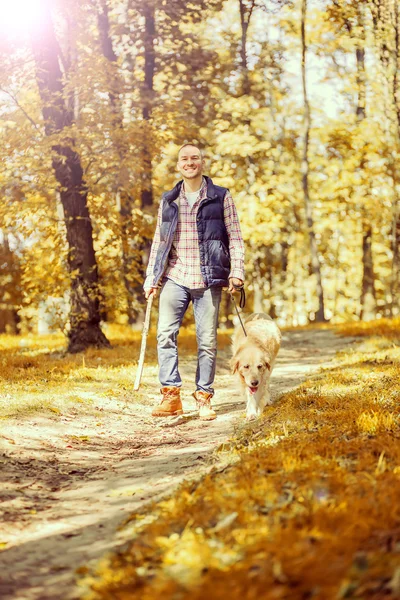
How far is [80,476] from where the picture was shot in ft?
16.6

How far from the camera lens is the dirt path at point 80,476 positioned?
3312mm

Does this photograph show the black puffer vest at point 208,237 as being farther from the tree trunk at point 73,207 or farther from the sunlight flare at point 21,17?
the sunlight flare at point 21,17

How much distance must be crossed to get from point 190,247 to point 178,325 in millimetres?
845

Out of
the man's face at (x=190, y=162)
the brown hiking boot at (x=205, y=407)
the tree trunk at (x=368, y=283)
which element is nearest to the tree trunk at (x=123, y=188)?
the man's face at (x=190, y=162)

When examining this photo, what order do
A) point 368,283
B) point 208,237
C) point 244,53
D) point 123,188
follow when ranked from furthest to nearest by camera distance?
point 368,283, point 244,53, point 123,188, point 208,237

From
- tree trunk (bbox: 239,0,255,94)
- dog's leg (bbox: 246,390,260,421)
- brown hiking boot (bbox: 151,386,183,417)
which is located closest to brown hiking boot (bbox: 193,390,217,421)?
brown hiking boot (bbox: 151,386,183,417)

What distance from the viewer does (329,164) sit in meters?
26.9

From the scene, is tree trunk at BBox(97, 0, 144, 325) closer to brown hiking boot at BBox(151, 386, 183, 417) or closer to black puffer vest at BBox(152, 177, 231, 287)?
black puffer vest at BBox(152, 177, 231, 287)

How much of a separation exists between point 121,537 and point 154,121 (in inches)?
461

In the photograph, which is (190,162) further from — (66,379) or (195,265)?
(66,379)

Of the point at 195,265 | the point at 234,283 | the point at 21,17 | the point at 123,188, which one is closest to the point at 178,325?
the point at 195,265

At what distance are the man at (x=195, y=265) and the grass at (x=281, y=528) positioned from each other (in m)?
→ 2.16

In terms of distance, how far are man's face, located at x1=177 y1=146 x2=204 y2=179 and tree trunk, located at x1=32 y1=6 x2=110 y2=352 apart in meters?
5.95

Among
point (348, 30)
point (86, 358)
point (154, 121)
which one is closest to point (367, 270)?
point (348, 30)
